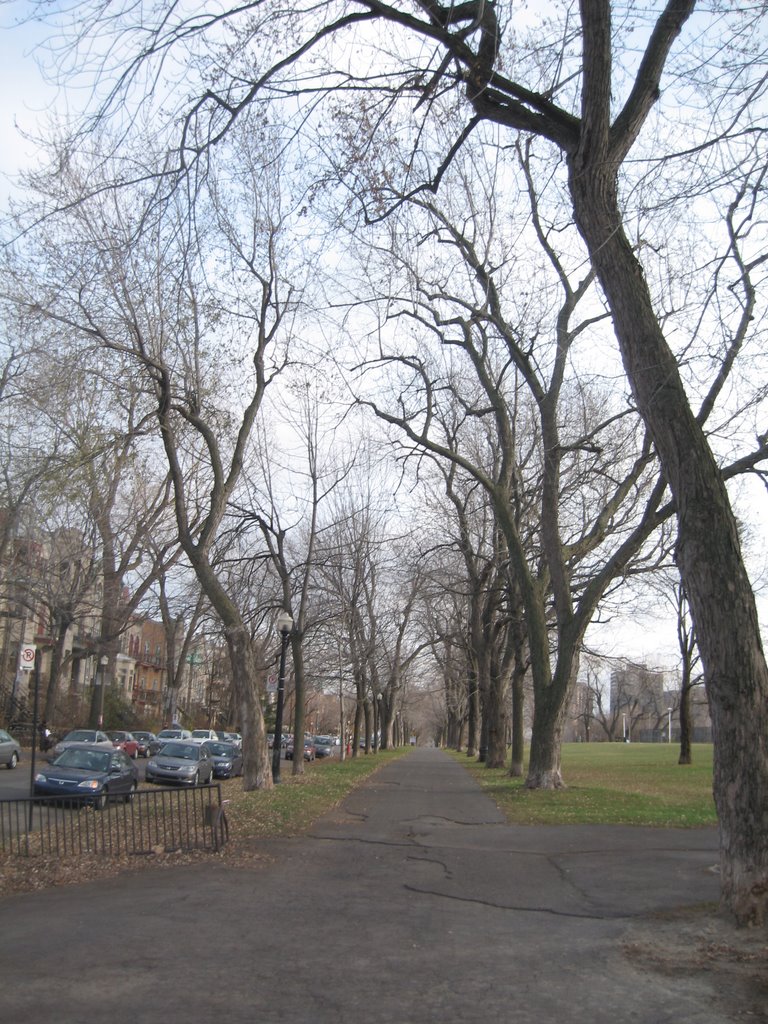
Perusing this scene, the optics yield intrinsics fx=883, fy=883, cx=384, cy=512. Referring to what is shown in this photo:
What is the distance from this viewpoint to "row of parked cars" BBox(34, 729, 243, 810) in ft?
64.4

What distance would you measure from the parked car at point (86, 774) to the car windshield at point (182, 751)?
13.0 ft

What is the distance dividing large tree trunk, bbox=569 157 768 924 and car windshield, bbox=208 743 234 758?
2799 centimetres

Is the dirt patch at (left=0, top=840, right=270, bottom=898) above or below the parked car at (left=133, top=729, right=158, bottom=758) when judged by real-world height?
above

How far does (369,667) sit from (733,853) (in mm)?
36032

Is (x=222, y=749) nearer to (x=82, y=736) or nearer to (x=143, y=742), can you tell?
(x=82, y=736)

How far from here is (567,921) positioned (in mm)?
7859

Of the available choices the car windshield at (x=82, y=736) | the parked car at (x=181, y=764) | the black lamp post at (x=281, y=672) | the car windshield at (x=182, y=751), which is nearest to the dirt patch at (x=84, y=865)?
the black lamp post at (x=281, y=672)

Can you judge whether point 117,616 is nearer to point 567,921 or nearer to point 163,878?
point 163,878

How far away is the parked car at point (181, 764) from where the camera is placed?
2575 cm

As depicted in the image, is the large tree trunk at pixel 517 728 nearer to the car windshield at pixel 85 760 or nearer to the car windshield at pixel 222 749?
the car windshield at pixel 222 749

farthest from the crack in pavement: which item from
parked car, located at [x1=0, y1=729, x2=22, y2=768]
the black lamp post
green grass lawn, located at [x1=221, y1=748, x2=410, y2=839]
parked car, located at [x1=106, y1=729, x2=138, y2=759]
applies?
parked car, located at [x1=106, y1=729, x2=138, y2=759]

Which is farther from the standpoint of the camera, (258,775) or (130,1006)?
(258,775)

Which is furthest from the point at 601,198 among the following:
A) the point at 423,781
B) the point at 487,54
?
the point at 423,781

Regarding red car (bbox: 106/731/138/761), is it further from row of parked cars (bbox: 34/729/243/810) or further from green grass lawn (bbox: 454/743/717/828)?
green grass lawn (bbox: 454/743/717/828)
